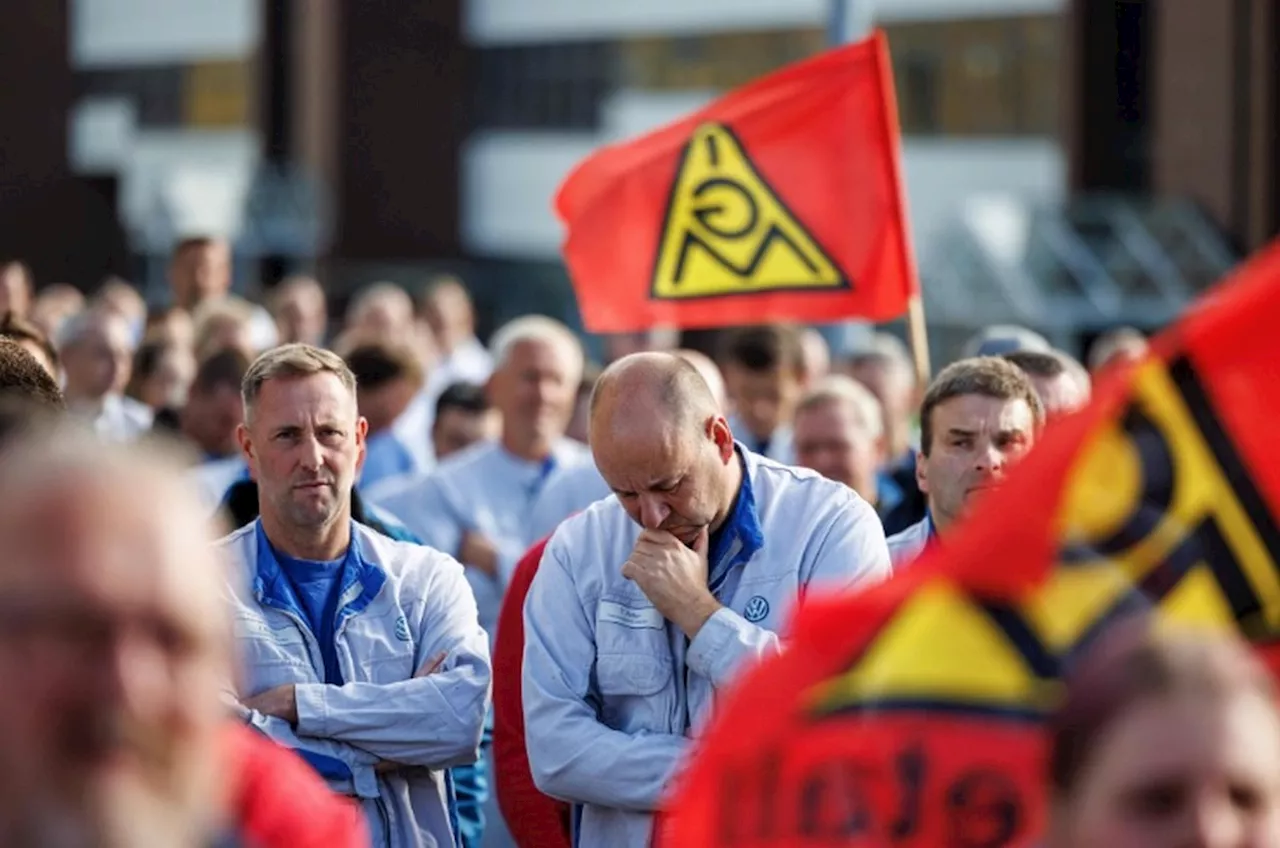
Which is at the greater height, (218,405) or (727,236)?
(727,236)

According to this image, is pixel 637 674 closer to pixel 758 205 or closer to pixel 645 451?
pixel 645 451

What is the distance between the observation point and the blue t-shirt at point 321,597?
5914 millimetres

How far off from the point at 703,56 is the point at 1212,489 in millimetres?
34893

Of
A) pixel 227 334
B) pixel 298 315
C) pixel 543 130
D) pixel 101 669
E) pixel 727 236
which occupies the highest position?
pixel 101 669

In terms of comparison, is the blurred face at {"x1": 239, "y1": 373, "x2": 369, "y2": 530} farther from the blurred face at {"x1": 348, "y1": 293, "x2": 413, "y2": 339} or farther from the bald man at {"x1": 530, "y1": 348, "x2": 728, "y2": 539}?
the blurred face at {"x1": 348, "y1": 293, "x2": 413, "y2": 339}

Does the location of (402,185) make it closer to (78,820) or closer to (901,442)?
(901,442)

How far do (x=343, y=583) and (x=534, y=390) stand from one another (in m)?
4.05

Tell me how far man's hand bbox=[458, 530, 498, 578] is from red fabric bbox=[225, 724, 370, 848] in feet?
17.7

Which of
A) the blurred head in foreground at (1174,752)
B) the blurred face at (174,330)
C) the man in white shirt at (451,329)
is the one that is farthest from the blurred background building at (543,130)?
the blurred head in foreground at (1174,752)

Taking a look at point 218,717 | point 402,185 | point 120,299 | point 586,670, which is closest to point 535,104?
point 402,185

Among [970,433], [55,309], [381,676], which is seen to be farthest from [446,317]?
[381,676]

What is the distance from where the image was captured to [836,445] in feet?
28.4

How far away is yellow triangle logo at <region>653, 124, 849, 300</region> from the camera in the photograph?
910 centimetres

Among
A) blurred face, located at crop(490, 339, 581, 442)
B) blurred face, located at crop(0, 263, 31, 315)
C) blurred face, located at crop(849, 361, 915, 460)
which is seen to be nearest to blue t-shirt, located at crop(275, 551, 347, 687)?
blurred face, located at crop(490, 339, 581, 442)
